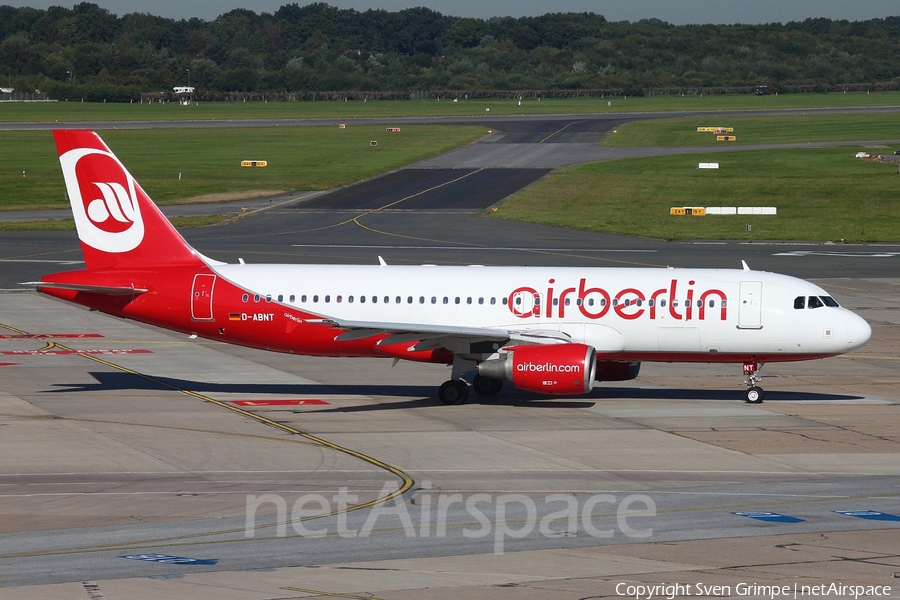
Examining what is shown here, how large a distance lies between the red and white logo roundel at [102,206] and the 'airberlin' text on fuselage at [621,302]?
13069mm

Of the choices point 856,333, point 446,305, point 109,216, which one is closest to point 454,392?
point 446,305

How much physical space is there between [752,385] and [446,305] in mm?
10411

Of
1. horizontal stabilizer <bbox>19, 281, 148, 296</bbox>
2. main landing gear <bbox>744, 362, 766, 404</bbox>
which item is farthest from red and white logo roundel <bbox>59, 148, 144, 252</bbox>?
main landing gear <bbox>744, 362, 766, 404</bbox>

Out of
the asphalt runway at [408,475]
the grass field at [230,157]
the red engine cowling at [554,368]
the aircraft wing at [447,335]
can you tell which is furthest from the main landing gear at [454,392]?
the grass field at [230,157]

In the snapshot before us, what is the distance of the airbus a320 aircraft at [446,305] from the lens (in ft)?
121

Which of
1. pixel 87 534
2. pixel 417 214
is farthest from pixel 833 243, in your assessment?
pixel 87 534

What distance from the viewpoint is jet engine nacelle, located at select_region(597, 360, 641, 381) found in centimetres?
3934

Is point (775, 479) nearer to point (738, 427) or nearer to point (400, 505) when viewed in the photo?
point (738, 427)

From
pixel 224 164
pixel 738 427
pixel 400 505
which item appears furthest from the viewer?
pixel 224 164

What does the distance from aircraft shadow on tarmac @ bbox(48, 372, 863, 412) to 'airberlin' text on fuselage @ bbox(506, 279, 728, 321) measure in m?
3.07

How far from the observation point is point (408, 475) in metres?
27.8

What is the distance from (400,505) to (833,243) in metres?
64.3

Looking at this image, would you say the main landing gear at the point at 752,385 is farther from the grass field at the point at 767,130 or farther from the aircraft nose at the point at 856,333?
the grass field at the point at 767,130

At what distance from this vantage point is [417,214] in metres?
95.4
